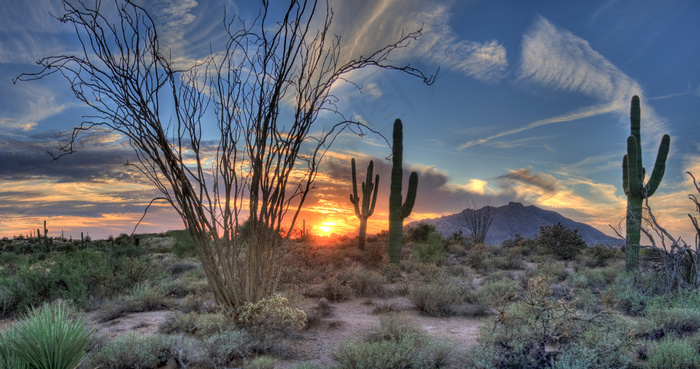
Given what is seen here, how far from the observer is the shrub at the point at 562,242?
18.4 m

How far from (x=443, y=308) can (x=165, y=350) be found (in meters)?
5.22

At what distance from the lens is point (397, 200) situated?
1525 cm

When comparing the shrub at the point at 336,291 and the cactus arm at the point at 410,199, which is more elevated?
the cactus arm at the point at 410,199

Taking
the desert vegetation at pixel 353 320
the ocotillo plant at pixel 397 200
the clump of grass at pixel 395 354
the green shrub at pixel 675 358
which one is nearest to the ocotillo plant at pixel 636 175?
the desert vegetation at pixel 353 320

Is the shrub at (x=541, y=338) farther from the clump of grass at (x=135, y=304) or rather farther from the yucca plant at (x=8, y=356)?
the clump of grass at (x=135, y=304)

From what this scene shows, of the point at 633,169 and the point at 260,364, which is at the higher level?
the point at 633,169

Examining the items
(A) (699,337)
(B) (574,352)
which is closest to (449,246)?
(A) (699,337)

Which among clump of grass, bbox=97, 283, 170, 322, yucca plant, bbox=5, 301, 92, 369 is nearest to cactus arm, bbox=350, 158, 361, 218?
clump of grass, bbox=97, 283, 170, 322

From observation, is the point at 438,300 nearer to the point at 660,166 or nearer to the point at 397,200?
the point at 397,200

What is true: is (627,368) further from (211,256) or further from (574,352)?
(211,256)

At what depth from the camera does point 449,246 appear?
69.7ft

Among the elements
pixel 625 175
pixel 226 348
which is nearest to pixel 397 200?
pixel 625 175

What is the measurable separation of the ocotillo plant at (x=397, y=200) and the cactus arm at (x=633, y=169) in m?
6.89

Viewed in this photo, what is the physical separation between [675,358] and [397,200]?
35.8 feet
